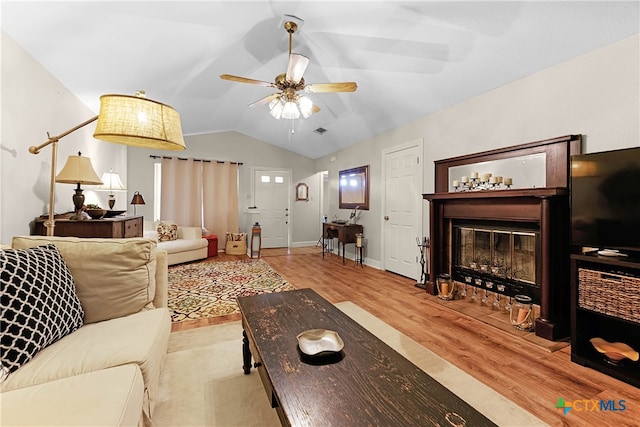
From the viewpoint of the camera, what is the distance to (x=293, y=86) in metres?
2.59

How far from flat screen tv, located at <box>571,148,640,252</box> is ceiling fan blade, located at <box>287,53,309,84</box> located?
88.1 inches

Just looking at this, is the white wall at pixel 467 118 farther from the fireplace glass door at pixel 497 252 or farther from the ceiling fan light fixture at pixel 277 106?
the ceiling fan light fixture at pixel 277 106

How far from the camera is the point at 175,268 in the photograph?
4.69 meters

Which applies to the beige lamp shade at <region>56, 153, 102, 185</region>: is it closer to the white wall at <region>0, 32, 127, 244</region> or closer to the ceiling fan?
the white wall at <region>0, 32, 127, 244</region>

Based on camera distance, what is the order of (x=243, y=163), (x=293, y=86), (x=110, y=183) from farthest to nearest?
(x=243, y=163) → (x=110, y=183) → (x=293, y=86)

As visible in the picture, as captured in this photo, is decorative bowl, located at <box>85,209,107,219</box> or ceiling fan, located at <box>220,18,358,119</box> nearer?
ceiling fan, located at <box>220,18,358,119</box>

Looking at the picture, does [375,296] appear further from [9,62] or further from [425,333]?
[9,62]

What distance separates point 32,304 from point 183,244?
153 inches

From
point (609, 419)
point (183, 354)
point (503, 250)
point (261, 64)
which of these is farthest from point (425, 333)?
point (261, 64)

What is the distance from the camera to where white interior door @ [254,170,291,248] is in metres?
7.05

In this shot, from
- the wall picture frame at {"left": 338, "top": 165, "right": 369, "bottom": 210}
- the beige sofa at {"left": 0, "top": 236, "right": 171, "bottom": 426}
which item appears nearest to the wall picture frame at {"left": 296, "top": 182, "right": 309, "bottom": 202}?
the wall picture frame at {"left": 338, "top": 165, "right": 369, "bottom": 210}

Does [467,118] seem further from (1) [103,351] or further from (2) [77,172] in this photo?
(2) [77,172]

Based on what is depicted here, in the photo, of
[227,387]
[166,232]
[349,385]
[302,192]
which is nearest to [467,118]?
[349,385]

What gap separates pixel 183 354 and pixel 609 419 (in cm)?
262
